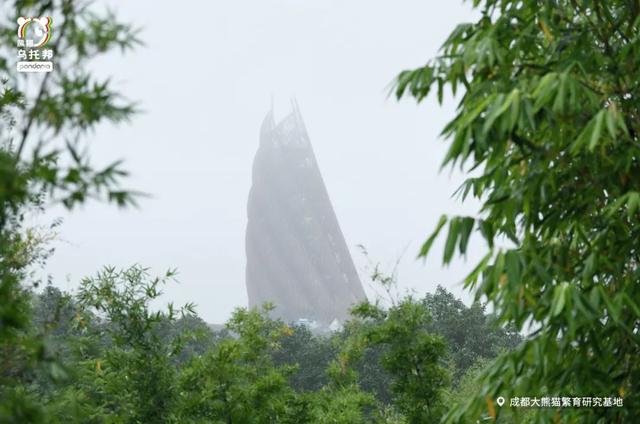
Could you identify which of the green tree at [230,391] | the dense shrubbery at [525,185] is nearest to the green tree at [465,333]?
the green tree at [230,391]

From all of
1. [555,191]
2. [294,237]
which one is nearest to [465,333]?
[555,191]

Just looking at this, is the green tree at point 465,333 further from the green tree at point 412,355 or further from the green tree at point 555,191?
the green tree at point 555,191

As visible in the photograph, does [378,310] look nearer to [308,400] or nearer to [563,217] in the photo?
[308,400]

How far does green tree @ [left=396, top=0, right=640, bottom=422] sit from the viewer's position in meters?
2.90

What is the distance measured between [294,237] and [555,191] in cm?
7622

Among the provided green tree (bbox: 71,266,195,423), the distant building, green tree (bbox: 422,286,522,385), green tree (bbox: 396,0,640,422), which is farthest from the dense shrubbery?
the distant building

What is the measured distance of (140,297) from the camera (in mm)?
7301

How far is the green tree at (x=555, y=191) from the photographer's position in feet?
9.52

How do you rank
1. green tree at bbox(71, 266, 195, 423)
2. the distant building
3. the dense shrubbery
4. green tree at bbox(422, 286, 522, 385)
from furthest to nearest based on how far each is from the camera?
the distant building < green tree at bbox(422, 286, 522, 385) < green tree at bbox(71, 266, 195, 423) < the dense shrubbery

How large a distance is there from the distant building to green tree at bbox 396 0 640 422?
7289 centimetres

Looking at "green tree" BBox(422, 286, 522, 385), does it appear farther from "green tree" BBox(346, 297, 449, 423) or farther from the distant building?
the distant building

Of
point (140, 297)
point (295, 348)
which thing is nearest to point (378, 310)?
point (140, 297)

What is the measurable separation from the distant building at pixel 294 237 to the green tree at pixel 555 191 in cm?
7289

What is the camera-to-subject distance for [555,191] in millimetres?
3443
